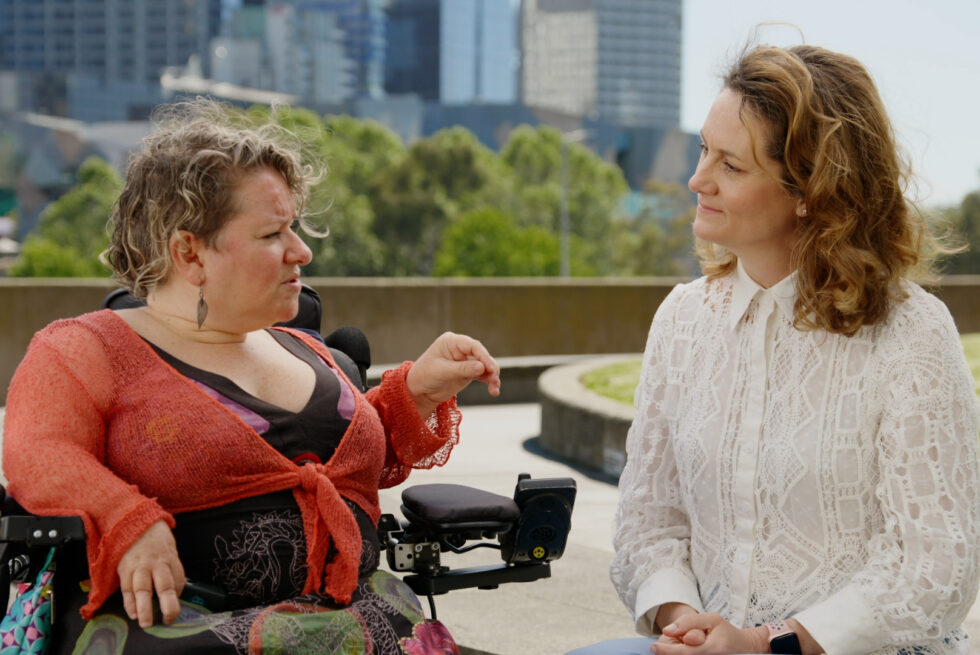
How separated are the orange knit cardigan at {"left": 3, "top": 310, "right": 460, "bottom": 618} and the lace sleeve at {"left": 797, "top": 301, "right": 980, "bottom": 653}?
3.00 feet

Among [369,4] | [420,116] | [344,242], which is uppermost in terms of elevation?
[369,4]

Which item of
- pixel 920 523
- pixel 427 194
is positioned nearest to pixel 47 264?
pixel 427 194

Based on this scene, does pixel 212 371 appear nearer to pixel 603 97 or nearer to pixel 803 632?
pixel 803 632

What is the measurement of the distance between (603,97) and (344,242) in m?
130

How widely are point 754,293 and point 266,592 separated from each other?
112 cm

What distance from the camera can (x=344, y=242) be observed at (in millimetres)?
76250

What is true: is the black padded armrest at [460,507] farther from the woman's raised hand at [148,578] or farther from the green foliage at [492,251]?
the green foliage at [492,251]

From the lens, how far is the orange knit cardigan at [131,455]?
82.5 inches

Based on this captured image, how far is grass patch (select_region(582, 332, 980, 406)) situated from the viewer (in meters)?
8.67

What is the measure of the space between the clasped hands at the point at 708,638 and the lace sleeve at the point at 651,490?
0.93 ft

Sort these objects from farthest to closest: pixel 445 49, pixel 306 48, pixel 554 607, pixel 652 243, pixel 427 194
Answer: pixel 445 49
pixel 306 48
pixel 652 243
pixel 427 194
pixel 554 607

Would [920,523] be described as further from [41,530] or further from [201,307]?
[41,530]

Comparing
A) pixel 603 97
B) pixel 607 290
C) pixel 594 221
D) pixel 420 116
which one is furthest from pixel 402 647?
pixel 603 97

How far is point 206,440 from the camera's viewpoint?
7.35 feet
